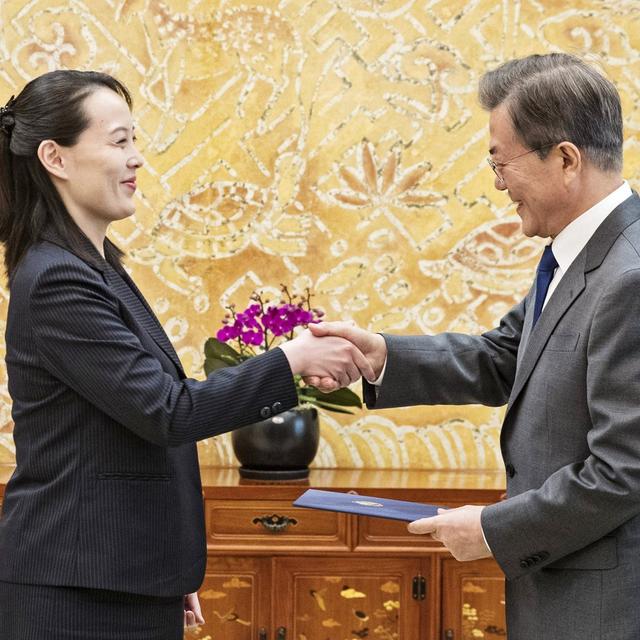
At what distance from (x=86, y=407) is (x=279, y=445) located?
4.83 ft

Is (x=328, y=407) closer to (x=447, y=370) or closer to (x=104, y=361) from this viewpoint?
(x=447, y=370)

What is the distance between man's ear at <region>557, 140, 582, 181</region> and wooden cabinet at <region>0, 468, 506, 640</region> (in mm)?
1506

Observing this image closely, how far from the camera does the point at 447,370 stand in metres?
2.23

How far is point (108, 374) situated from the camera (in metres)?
1.71

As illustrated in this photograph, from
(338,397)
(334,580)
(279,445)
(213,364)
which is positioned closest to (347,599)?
(334,580)

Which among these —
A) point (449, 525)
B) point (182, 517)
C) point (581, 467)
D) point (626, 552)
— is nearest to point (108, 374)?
point (182, 517)

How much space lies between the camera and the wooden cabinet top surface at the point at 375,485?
3.06 m

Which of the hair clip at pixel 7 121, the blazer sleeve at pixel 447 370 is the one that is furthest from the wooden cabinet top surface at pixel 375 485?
the hair clip at pixel 7 121

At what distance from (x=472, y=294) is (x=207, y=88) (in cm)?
121

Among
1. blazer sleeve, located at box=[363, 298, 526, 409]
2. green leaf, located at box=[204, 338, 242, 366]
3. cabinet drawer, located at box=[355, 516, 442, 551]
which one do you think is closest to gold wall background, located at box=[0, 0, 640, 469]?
green leaf, located at box=[204, 338, 242, 366]

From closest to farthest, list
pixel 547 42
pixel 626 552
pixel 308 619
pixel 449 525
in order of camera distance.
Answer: pixel 626 552, pixel 449 525, pixel 308 619, pixel 547 42

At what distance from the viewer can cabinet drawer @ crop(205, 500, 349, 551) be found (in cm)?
307

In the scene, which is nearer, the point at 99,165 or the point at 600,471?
the point at 600,471

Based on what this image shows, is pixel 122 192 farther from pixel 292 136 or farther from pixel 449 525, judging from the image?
pixel 292 136
